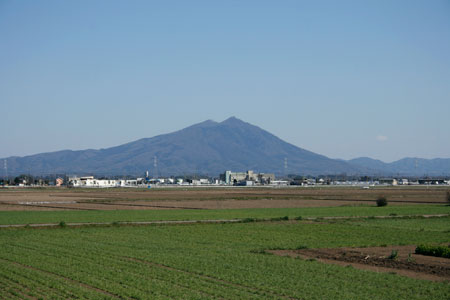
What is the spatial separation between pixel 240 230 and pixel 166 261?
1620cm

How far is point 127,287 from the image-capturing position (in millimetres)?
20578

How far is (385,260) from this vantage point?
92.6 ft

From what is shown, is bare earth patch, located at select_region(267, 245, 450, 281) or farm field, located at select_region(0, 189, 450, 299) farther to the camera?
bare earth patch, located at select_region(267, 245, 450, 281)

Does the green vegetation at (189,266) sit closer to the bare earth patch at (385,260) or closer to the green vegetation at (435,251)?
the bare earth patch at (385,260)

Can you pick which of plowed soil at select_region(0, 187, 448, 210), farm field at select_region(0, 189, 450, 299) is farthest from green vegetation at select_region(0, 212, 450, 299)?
plowed soil at select_region(0, 187, 448, 210)

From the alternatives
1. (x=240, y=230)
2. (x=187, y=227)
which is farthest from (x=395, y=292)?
(x=187, y=227)

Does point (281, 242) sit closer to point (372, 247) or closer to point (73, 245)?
point (372, 247)

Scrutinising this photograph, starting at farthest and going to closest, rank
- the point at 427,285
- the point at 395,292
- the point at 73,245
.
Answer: the point at 73,245, the point at 427,285, the point at 395,292

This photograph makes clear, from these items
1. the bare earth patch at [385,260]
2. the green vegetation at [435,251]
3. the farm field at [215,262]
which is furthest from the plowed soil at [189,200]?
the green vegetation at [435,251]

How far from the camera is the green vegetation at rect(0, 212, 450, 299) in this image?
20.1m

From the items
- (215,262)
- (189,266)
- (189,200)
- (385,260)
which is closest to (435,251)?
(385,260)

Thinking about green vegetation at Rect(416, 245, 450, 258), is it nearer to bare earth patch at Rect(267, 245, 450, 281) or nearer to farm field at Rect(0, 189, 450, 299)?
bare earth patch at Rect(267, 245, 450, 281)

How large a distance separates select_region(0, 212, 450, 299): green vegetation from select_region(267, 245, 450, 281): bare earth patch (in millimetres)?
1394

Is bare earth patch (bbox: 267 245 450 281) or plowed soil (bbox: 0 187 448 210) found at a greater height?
plowed soil (bbox: 0 187 448 210)
